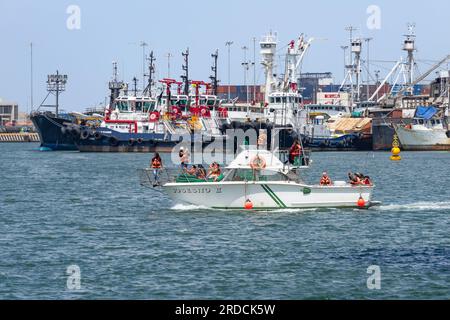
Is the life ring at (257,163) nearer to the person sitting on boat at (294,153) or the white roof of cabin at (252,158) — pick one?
the white roof of cabin at (252,158)

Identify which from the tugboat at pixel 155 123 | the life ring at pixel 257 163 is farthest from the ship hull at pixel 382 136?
the life ring at pixel 257 163

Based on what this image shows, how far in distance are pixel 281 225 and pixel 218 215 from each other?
10.8 ft

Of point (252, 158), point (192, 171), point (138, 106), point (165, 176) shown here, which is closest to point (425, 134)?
point (138, 106)

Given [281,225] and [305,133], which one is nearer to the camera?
[281,225]

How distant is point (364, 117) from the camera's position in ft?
543

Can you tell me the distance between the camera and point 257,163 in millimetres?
42031

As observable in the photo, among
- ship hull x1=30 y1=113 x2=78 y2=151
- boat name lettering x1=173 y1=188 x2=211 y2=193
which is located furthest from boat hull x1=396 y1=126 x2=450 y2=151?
boat name lettering x1=173 y1=188 x2=211 y2=193

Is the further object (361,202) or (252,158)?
(361,202)

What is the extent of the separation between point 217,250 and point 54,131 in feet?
379

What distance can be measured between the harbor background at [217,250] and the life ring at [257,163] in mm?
1877

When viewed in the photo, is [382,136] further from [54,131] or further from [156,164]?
[156,164]
